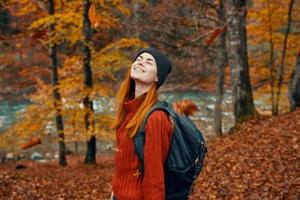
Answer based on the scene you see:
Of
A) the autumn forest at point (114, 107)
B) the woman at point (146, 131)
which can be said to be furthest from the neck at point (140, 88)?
the autumn forest at point (114, 107)

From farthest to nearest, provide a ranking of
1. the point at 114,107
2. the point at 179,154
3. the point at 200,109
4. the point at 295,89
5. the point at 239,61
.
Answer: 1. the point at 200,109
2. the point at 114,107
3. the point at 295,89
4. the point at 239,61
5. the point at 179,154

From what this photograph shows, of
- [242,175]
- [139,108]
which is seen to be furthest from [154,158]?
[242,175]

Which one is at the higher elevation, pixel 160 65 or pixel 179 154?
pixel 160 65

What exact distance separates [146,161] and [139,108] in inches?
15.5

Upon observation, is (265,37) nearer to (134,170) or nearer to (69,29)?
(69,29)

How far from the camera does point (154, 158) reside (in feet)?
9.19

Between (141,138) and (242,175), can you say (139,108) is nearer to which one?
(141,138)

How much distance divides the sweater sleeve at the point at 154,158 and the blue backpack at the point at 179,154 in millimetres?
66

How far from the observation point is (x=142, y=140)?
9.45 feet

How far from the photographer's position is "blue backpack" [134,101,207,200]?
2.90 meters

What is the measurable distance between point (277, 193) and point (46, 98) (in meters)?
9.13

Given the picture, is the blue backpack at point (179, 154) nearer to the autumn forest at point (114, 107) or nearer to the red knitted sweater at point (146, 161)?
the red knitted sweater at point (146, 161)

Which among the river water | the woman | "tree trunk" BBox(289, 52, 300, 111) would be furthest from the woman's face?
the river water

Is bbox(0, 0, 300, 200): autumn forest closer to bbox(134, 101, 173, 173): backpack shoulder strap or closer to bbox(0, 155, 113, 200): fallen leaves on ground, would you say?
bbox(0, 155, 113, 200): fallen leaves on ground
